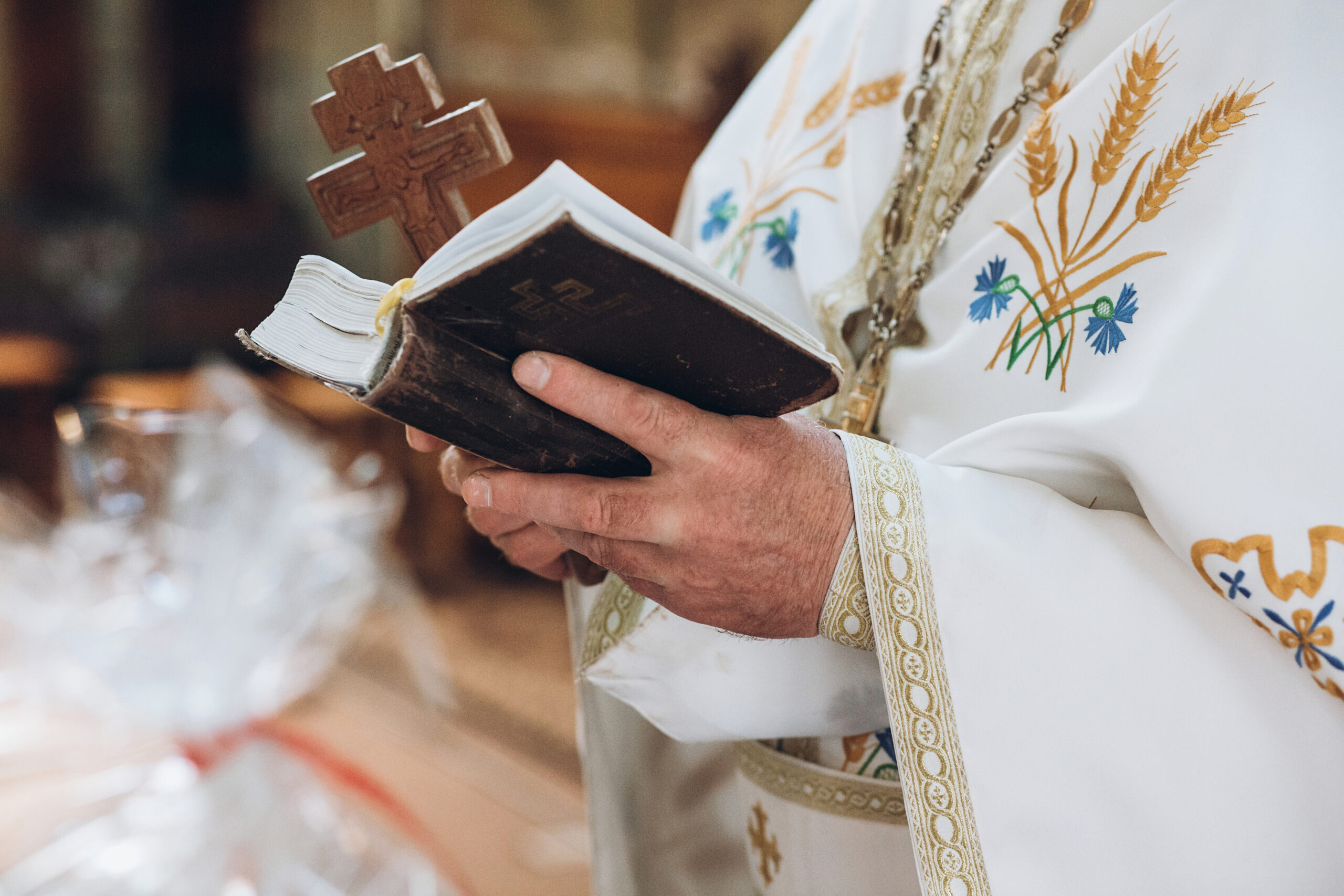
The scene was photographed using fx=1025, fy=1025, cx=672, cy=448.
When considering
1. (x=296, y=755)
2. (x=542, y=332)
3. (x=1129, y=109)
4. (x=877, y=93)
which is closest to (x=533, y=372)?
(x=542, y=332)

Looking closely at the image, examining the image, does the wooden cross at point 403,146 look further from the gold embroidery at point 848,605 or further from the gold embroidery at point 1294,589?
the gold embroidery at point 1294,589

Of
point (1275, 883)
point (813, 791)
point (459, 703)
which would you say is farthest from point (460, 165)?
point (459, 703)

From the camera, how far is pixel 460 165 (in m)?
0.78

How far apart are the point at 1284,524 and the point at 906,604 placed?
0.23 meters

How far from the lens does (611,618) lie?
2.92 ft

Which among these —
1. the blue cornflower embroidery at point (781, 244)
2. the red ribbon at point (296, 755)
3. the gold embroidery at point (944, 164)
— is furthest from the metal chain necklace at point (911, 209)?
the red ribbon at point (296, 755)

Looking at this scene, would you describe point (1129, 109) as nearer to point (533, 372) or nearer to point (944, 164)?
point (944, 164)

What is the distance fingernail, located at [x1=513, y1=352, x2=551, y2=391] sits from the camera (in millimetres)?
584

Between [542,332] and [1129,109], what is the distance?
19.2 inches

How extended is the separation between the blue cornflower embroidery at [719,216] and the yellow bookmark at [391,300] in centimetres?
61

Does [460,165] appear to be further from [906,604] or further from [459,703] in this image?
[459,703]

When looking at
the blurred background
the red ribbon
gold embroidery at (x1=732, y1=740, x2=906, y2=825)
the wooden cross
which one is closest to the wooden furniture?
the blurred background

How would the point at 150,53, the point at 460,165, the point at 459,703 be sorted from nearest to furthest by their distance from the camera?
the point at 460,165 → the point at 459,703 → the point at 150,53

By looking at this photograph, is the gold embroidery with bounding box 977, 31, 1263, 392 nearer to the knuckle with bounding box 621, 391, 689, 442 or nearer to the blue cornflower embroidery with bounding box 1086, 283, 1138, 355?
the blue cornflower embroidery with bounding box 1086, 283, 1138, 355
